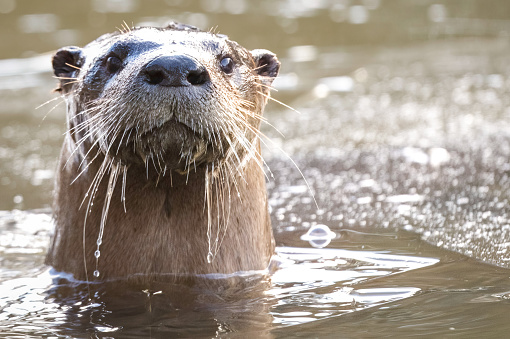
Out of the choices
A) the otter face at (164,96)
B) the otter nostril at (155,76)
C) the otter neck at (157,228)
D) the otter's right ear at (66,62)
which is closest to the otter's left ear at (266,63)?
the otter face at (164,96)

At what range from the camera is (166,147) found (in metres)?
2.98

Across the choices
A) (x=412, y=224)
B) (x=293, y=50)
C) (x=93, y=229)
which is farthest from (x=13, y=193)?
(x=293, y=50)

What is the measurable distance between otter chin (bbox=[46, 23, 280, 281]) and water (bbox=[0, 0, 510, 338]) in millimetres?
125

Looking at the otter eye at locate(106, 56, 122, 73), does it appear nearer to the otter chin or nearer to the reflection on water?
the otter chin

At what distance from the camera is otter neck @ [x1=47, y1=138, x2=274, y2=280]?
3.47 meters

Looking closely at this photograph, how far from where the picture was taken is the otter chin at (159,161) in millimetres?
2979

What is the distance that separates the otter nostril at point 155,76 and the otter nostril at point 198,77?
3.2 inches

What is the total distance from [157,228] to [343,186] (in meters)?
1.77

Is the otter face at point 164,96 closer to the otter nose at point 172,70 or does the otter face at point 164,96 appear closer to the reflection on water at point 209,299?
the otter nose at point 172,70

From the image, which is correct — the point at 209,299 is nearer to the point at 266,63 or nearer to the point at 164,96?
the point at 164,96

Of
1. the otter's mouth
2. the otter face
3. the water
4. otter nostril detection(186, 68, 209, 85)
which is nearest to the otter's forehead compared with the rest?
the otter face

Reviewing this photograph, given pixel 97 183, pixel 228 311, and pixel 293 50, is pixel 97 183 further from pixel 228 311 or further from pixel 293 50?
pixel 293 50

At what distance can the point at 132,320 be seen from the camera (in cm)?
321

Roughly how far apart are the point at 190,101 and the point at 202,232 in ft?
2.47
